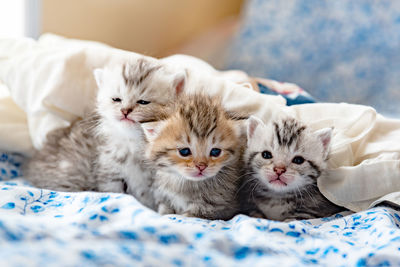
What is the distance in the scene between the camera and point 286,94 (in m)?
1.82

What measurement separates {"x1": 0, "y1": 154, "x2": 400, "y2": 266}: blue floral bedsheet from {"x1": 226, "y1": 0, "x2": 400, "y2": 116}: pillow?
170 cm

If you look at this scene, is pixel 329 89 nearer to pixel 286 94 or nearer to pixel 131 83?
pixel 286 94

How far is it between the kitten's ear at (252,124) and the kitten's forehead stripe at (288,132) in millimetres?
50

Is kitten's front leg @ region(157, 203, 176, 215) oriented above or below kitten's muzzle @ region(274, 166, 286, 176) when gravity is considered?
below

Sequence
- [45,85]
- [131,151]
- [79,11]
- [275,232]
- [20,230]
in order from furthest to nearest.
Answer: [79,11] → [45,85] → [131,151] → [275,232] → [20,230]

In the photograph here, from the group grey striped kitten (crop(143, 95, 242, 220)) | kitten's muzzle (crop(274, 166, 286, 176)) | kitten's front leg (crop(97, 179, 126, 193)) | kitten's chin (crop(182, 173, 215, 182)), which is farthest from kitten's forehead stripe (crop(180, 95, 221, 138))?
kitten's front leg (crop(97, 179, 126, 193))

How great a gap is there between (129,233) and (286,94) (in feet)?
3.48

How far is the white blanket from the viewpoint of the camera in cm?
132

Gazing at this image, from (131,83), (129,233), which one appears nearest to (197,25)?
(131,83)

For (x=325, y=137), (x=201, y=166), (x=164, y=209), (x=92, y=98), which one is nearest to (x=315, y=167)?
(x=325, y=137)

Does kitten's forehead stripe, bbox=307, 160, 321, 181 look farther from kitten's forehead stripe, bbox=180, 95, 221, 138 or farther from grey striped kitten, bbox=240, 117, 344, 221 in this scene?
kitten's forehead stripe, bbox=180, 95, 221, 138

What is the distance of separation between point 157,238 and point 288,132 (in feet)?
1.73

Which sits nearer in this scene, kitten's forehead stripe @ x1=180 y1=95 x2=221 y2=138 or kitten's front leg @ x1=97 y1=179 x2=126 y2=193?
kitten's forehead stripe @ x1=180 y1=95 x2=221 y2=138

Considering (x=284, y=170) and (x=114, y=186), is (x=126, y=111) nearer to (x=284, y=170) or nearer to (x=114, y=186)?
(x=114, y=186)
